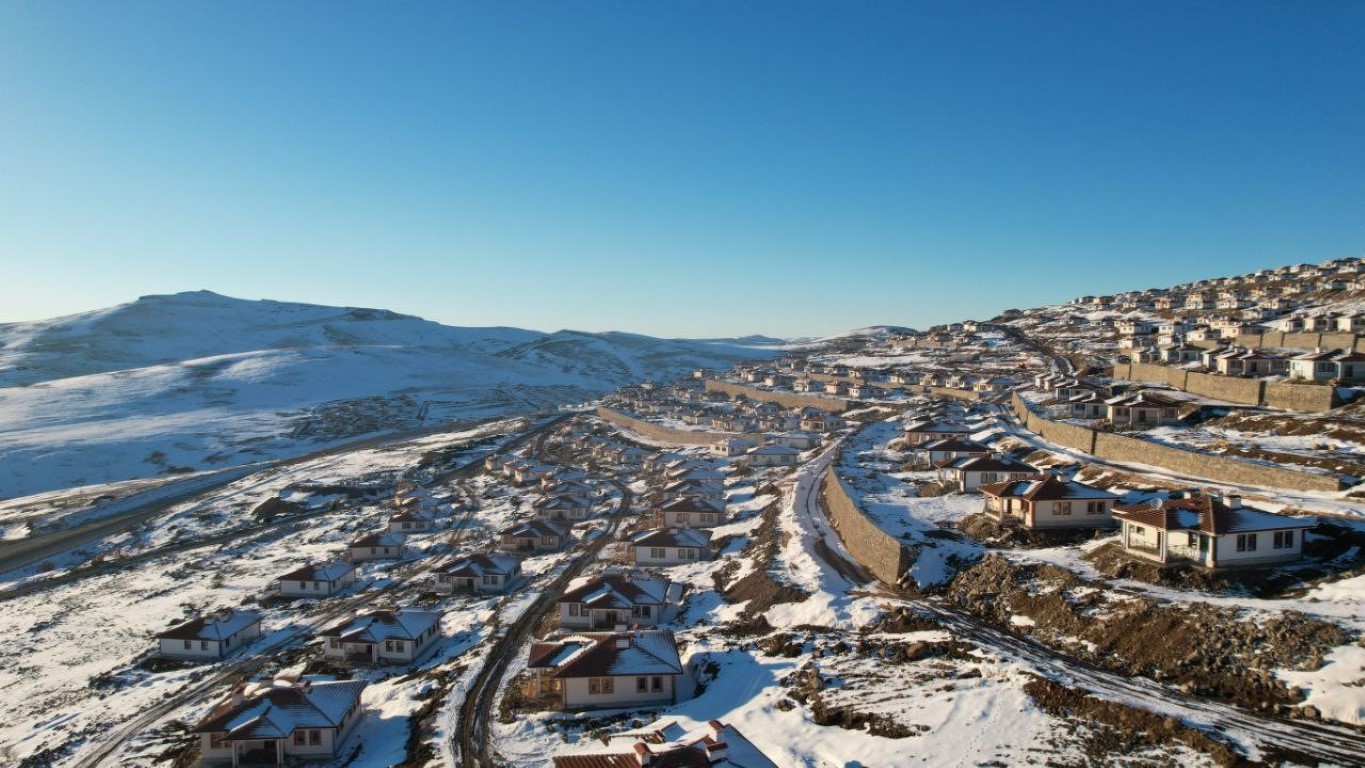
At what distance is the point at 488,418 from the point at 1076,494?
117 m

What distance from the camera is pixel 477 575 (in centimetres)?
4159

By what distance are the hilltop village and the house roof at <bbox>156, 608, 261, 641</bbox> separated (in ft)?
0.73

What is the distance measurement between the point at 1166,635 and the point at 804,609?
487 inches

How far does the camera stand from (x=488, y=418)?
13712 centimetres

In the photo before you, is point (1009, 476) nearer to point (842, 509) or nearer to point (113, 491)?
point (842, 509)

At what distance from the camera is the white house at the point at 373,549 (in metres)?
51.2

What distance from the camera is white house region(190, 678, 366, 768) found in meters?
24.3

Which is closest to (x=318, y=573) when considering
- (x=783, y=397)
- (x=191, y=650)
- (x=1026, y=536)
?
(x=191, y=650)

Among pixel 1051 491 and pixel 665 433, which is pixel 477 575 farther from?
pixel 665 433

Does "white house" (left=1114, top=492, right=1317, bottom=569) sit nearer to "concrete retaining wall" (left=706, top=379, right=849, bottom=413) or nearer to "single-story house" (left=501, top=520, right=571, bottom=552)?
"single-story house" (left=501, top=520, right=571, bottom=552)

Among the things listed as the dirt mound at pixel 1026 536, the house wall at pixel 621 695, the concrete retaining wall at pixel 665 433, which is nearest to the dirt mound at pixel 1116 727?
the house wall at pixel 621 695

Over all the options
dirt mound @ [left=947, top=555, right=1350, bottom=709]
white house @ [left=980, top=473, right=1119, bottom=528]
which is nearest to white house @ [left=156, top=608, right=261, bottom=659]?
dirt mound @ [left=947, top=555, right=1350, bottom=709]

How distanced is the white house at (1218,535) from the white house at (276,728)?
28.5 m

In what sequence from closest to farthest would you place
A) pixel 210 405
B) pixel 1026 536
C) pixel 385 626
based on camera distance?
pixel 1026 536 → pixel 385 626 → pixel 210 405
